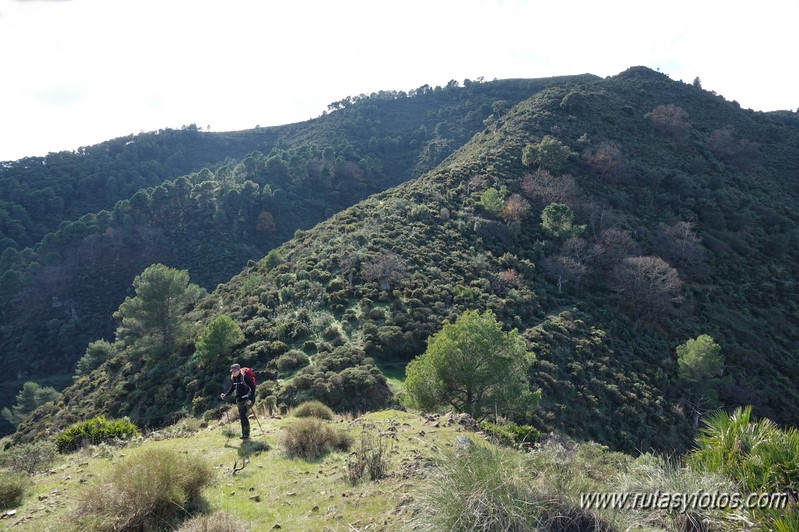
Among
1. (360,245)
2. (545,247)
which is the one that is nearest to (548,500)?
(360,245)

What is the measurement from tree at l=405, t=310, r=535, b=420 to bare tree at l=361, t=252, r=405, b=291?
13.0 m

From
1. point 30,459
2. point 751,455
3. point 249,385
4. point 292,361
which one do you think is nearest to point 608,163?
point 292,361

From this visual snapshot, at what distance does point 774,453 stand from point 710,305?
113ft

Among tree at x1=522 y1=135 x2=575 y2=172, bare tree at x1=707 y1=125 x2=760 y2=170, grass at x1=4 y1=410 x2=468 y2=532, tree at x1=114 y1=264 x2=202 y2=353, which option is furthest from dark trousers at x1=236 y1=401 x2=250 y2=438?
bare tree at x1=707 y1=125 x2=760 y2=170

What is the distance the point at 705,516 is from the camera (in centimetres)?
486

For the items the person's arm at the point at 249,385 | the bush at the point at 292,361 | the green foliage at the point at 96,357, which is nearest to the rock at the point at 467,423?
the person's arm at the point at 249,385

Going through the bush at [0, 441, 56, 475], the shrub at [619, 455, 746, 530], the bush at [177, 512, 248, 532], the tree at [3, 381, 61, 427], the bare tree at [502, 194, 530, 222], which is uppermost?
the bare tree at [502, 194, 530, 222]

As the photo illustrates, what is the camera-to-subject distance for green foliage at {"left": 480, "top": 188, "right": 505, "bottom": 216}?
38562mm

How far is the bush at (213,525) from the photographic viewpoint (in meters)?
4.85

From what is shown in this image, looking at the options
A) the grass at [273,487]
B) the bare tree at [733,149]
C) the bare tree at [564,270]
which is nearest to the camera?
the grass at [273,487]

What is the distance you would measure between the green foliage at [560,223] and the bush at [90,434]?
34.0 m

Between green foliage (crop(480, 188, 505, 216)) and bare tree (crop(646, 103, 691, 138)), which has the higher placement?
bare tree (crop(646, 103, 691, 138))

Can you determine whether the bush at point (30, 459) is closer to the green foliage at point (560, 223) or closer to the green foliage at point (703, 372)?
the green foliage at point (703, 372)

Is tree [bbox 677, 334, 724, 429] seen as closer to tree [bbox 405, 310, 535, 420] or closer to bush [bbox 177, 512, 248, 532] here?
tree [bbox 405, 310, 535, 420]
